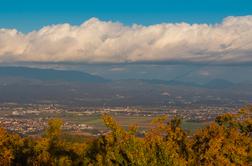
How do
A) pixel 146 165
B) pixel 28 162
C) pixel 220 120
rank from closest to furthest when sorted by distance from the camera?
pixel 146 165 → pixel 28 162 → pixel 220 120

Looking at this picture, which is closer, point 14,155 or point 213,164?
point 213,164

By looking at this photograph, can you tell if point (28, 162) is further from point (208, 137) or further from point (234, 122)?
point (234, 122)

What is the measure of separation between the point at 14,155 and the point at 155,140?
30737mm

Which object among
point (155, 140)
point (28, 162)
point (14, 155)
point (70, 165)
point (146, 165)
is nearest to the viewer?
point (146, 165)

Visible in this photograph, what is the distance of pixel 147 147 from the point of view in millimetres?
31406

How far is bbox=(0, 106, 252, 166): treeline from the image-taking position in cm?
3130

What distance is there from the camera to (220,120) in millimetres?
69312

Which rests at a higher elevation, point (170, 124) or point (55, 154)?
point (170, 124)

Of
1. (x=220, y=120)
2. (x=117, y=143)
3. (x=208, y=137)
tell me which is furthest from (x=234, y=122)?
(x=117, y=143)

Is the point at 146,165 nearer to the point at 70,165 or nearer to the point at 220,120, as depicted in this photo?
the point at 70,165

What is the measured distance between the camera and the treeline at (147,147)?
31297 mm

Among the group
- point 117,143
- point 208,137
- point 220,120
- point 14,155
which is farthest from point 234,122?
point 117,143

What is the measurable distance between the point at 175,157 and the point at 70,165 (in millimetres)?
19822

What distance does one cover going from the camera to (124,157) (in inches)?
1251
